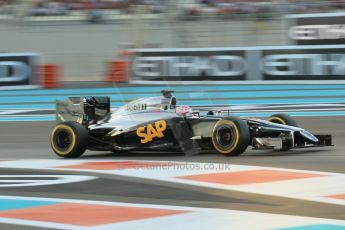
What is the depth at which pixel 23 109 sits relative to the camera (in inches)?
659

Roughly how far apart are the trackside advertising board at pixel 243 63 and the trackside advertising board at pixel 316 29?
144cm

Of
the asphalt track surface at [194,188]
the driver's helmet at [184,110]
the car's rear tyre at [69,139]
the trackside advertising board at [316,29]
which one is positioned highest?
the trackside advertising board at [316,29]

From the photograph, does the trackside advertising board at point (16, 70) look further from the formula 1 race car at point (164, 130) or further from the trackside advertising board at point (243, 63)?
the formula 1 race car at point (164, 130)

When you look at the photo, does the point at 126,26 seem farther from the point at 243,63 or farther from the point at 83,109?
the point at 83,109

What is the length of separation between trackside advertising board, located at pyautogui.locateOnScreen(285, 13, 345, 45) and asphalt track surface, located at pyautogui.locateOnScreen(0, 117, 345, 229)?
30.7 ft

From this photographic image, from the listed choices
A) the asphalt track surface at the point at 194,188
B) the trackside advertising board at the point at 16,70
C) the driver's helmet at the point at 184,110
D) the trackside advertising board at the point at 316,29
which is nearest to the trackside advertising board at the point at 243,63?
the trackside advertising board at the point at 316,29

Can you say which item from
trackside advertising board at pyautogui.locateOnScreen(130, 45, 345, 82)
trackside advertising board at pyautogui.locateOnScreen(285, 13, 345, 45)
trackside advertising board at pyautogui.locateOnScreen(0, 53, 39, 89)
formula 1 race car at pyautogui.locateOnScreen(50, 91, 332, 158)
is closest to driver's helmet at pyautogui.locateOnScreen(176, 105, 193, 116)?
formula 1 race car at pyautogui.locateOnScreen(50, 91, 332, 158)

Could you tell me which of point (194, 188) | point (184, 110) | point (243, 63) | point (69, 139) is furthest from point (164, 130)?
point (243, 63)

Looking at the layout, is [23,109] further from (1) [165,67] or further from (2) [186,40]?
(2) [186,40]

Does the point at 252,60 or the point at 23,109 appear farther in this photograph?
the point at 252,60

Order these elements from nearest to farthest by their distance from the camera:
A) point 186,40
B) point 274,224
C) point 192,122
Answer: point 274,224 → point 192,122 → point 186,40

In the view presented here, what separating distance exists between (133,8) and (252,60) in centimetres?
644

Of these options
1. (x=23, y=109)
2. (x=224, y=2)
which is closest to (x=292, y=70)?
(x=224, y=2)

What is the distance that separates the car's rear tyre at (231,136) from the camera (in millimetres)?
7320
